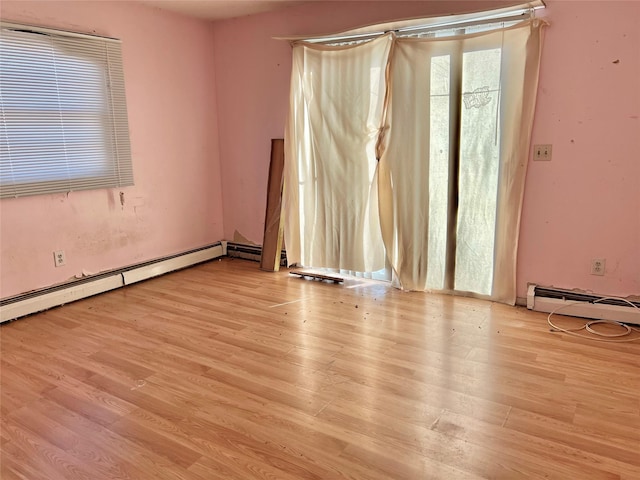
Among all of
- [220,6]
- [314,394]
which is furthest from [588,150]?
[220,6]

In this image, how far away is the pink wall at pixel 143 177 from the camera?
3389mm

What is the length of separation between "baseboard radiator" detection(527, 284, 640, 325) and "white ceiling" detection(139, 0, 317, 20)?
117 inches

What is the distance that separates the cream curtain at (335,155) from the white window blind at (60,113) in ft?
4.81

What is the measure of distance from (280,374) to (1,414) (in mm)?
1325

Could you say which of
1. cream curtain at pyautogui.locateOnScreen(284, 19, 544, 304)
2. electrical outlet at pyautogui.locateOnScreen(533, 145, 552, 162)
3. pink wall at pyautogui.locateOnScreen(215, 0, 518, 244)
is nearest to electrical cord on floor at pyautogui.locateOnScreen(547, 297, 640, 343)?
cream curtain at pyautogui.locateOnScreen(284, 19, 544, 304)

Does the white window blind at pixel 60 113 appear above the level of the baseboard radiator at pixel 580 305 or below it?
above

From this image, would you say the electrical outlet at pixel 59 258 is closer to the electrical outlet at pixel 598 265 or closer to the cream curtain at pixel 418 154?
the cream curtain at pixel 418 154

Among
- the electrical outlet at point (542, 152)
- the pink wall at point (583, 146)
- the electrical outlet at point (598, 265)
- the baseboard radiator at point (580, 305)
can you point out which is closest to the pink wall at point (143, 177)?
the pink wall at point (583, 146)

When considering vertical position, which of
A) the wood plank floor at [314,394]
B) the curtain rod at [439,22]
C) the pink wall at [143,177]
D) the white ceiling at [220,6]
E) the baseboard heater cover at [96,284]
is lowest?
the wood plank floor at [314,394]

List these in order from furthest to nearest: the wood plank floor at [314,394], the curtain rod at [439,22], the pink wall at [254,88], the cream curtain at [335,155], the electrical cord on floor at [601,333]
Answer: the pink wall at [254,88] → the cream curtain at [335,155] → the curtain rod at [439,22] → the electrical cord on floor at [601,333] → the wood plank floor at [314,394]

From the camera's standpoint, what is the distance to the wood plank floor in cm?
183

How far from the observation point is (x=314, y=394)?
2311 mm

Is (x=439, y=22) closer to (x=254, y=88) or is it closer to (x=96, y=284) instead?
(x=254, y=88)

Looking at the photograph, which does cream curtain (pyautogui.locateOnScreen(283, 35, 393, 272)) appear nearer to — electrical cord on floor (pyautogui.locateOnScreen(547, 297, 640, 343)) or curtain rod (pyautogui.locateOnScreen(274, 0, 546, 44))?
curtain rod (pyautogui.locateOnScreen(274, 0, 546, 44))
